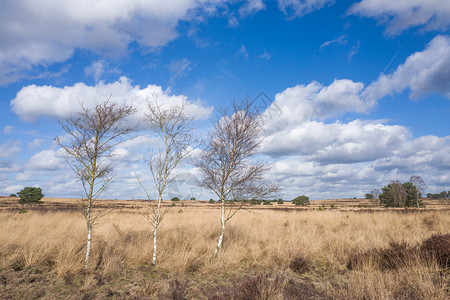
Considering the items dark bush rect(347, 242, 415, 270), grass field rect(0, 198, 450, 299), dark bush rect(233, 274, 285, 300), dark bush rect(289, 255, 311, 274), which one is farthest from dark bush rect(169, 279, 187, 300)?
dark bush rect(347, 242, 415, 270)

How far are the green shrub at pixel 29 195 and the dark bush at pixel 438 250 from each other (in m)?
55.7

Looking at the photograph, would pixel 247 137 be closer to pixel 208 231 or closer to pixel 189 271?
pixel 189 271

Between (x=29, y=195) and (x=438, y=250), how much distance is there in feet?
185

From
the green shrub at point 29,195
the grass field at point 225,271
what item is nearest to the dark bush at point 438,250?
the grass field at point 225,271

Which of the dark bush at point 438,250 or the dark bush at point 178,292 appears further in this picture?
the dark bush at point 438,250

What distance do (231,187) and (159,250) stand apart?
3259 mm

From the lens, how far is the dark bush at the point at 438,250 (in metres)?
6.23

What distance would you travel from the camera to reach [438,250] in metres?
6.43

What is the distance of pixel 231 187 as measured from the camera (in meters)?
7.79

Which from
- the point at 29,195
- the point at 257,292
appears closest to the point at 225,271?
the point at 257,292

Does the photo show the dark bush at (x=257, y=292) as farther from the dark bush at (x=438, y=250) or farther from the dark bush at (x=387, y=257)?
the dark bush at (x=438, y=250)

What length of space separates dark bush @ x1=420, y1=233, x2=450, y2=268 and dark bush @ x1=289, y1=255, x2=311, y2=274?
3040 millimetres

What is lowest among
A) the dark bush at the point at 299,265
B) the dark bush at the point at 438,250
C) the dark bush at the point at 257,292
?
the dark bush at the point at 299,265

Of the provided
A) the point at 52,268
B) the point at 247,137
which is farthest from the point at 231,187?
the point at 52,268
